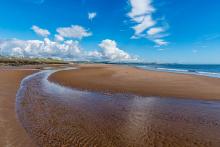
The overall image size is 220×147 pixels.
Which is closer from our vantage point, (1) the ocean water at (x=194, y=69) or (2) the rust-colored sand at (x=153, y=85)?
(2) the rust-colored sand at (x=153, y=85)

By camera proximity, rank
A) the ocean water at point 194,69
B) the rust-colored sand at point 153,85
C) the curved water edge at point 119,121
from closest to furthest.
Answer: the curved water edge at point 119,121, the rust-colored sand at point 153,85, the ocean water at point 194,69

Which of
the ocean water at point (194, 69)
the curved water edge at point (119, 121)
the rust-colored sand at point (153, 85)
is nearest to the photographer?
the curved water edge at point (119, 121)

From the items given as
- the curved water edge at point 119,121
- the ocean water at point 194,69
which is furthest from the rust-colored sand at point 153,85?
the ocean water at point 194,69

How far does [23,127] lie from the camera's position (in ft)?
20.5

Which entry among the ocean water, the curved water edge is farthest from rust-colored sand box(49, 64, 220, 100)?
the ocean water

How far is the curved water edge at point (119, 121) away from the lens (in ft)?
18.1

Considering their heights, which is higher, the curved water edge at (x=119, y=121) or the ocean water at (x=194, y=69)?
the curved water edge at (x=119, y=121)

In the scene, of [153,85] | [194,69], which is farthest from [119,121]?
[194,69]

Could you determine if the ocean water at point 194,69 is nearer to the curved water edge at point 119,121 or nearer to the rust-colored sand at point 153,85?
the rust-colored sand at point 153,85

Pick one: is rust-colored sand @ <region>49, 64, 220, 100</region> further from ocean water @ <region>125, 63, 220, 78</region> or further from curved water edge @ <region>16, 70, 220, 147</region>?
ocean water @ <region>125, 63, 220, 78</region>

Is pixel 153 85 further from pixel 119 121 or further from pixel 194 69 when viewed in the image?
pixel 194 69

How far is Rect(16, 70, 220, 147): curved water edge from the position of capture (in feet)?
18.1

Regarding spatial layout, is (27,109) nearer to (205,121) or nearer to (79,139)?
(79,139)

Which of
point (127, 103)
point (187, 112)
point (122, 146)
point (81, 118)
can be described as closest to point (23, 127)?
point (81, 118)
